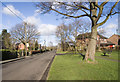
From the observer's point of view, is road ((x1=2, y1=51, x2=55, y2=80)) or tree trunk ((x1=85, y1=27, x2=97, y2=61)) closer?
road ((x1=2, y1=51, x2=55, y2=80))

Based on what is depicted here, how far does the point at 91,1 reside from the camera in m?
8.19

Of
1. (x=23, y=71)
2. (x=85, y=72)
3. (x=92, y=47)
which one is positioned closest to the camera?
(x=85, y=72)

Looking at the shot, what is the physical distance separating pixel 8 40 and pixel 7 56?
83.4ft

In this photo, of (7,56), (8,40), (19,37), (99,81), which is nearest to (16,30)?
(19,37)

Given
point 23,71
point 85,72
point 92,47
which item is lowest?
point 23,71

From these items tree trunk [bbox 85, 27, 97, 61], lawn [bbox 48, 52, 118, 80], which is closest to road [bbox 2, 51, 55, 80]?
lawn [bbox 48, 52, 118, 80]

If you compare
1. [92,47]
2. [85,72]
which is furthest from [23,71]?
A: [92,47]

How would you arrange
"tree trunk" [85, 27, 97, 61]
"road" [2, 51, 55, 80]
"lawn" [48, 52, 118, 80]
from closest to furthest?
"lawn" [48, 52, 118, 80], "road" [2, 51, 55, 80], "tree trunk" [85, 27, 97, 61]

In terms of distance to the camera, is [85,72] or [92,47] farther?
[92,47]

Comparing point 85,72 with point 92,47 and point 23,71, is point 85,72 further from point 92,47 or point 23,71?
point 23,71

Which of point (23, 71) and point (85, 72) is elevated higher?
point (85, 72)

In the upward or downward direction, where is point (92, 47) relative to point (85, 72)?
upward

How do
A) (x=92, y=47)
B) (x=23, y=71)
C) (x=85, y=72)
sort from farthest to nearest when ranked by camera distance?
(x=92, y=47), (x=23, y=71), (x=85, y=72)

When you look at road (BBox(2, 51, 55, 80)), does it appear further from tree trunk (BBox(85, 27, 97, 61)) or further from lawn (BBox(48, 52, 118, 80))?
tree trunk (BBox(85, 27, 97, 61))
